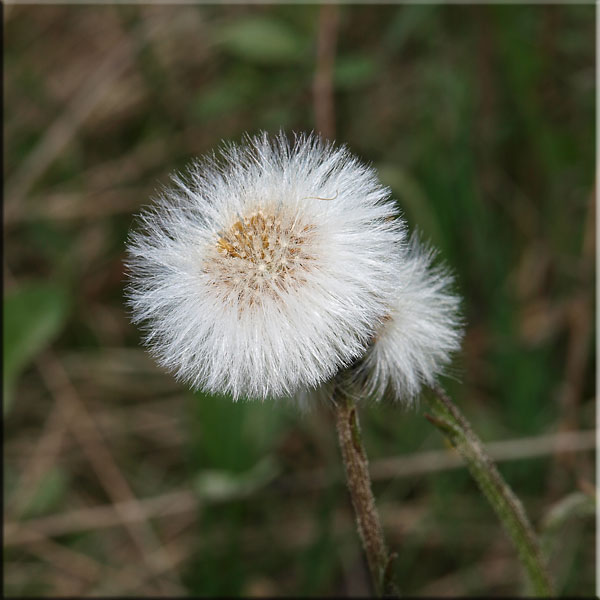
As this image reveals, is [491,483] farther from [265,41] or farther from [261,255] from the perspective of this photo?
[265,41]

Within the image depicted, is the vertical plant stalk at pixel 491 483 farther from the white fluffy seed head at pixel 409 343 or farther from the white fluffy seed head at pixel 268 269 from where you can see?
the white fluffy seed head at pixel 268 269

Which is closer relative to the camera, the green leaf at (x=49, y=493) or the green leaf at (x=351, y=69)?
the green leaf at (x=49, y=493)

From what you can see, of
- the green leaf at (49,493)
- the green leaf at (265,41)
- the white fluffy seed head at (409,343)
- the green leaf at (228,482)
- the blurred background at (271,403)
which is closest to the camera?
the white fluffy seed head at (409,343)

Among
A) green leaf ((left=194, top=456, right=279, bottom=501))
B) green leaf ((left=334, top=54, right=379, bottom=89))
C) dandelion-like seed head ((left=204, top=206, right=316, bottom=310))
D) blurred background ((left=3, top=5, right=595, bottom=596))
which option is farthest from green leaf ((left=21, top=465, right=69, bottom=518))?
green leaf ((left=334, top=54, right=379, bottom=89))

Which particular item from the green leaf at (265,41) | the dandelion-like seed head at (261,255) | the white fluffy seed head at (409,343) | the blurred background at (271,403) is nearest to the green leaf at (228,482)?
the blurred background at (271,403)

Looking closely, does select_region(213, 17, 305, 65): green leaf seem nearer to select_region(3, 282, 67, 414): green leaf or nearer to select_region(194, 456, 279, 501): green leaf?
select_region(3, 282, 67, 414): green leaf

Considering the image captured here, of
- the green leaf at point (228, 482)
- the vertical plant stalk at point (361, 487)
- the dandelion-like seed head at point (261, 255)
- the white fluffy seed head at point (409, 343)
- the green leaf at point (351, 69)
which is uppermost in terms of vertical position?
the green leaf at point (351, 69)

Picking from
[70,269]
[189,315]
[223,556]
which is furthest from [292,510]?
[189,315]

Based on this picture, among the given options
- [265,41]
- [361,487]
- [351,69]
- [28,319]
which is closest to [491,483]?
[361,487]
